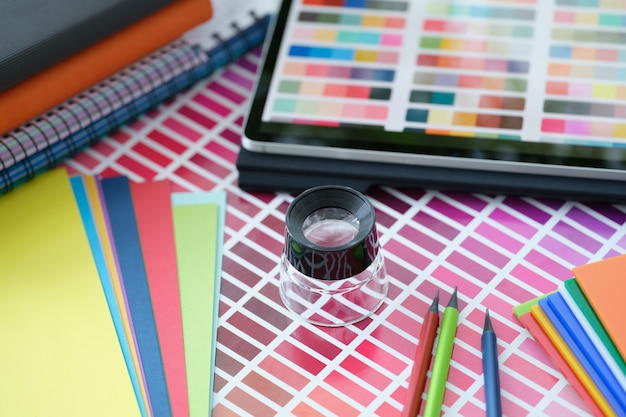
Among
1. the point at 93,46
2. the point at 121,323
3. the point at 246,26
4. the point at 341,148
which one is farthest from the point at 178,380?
the point at 246,26

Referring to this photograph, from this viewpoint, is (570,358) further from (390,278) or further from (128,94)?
(128,94)

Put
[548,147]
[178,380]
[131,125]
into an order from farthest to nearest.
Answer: [131,125]
[548,147]
[178,380]

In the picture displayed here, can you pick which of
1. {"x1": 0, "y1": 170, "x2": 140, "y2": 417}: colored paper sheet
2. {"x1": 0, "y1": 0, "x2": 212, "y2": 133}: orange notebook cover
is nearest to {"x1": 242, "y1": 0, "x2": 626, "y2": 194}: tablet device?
{"x1": 0, "y1": 0, "x2": 212, "y2": 133}: orange notebook cover

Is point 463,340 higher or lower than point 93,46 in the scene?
lower

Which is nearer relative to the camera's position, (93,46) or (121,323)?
(121,323)

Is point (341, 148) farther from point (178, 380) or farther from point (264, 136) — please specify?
point (178, 380)

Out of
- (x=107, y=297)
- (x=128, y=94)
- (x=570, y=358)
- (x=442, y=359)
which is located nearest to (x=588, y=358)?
(x=570, y=358)

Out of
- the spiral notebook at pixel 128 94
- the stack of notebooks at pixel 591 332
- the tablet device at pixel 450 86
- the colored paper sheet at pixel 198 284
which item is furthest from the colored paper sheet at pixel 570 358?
the spiral notebook at pixel 128 94

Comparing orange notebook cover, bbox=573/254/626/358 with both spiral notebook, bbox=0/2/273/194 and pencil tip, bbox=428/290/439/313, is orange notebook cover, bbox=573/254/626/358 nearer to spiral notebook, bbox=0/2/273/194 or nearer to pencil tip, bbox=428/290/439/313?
pencil tip, bbox=428/290/439/313

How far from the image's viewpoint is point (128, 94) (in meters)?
1.15

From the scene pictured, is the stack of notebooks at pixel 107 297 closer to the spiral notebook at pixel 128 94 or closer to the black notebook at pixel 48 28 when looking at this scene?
the spiral notebook at pixel 128 94

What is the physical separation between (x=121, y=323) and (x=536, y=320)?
1.33 feet

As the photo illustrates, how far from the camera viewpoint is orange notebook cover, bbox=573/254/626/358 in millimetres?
854

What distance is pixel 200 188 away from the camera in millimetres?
1100
